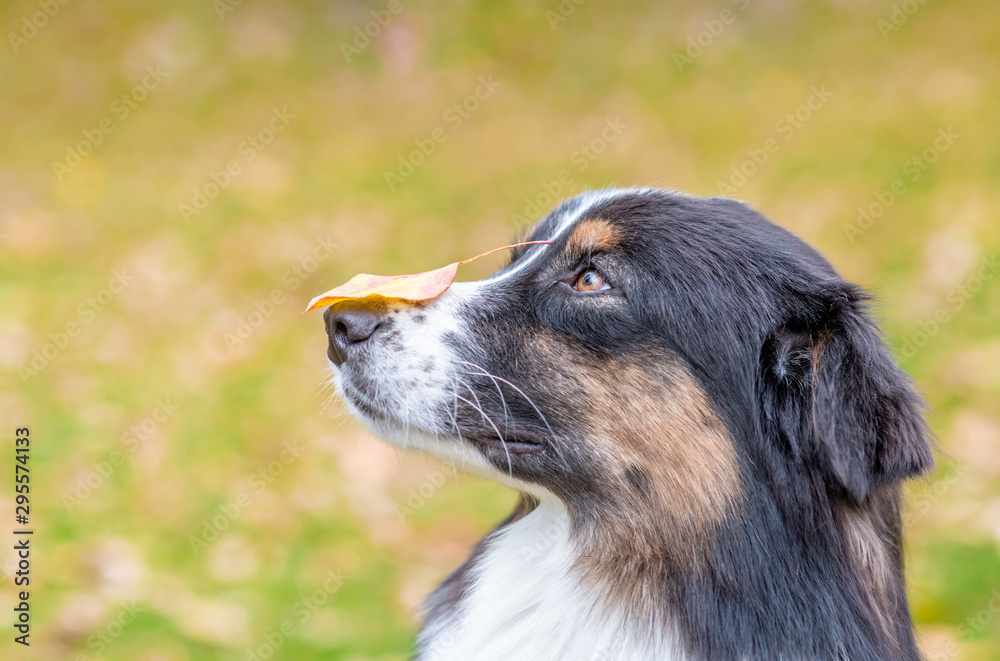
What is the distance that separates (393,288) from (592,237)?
73 centimetres

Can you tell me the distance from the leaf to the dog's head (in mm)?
42

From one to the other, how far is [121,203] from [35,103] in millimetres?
2683

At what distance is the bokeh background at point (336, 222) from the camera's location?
21.2 feet

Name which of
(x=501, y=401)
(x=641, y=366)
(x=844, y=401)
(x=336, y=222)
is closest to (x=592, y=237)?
(x=641, y=366)

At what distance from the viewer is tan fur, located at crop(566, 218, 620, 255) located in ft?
10.7

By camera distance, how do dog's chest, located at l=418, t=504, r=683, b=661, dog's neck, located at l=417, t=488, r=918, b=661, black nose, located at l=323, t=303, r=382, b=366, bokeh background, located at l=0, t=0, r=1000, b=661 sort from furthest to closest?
bokeh background, located at l=0, t=0, r=1000, b=661 → black nose, located at l=323, t=303, r=382, b=366 → dog's chest, located at l=418, t=504, r=683, b=661 → dog's neck, located at l=417, t=488, r=918, b=661

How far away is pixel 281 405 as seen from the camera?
28.9ft

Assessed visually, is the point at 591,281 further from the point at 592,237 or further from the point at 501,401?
the point at 501,401

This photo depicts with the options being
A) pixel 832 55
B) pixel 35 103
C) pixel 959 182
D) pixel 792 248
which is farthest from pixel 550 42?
pixel 792 248

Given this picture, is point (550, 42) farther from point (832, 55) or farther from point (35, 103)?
point (35, 103)

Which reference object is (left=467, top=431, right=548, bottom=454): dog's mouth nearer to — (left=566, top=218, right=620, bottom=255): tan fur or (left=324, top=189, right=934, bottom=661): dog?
(left=324, top=189, right=934, bottom=661): dog

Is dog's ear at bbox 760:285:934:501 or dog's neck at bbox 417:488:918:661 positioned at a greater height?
dog's ear at bbox 760:285:934:501

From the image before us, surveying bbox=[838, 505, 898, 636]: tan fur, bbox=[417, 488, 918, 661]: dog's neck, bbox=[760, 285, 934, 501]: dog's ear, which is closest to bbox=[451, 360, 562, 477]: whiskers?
bbox=[417, 488, 918, 661]: dog's neck

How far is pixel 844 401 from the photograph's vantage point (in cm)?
280
